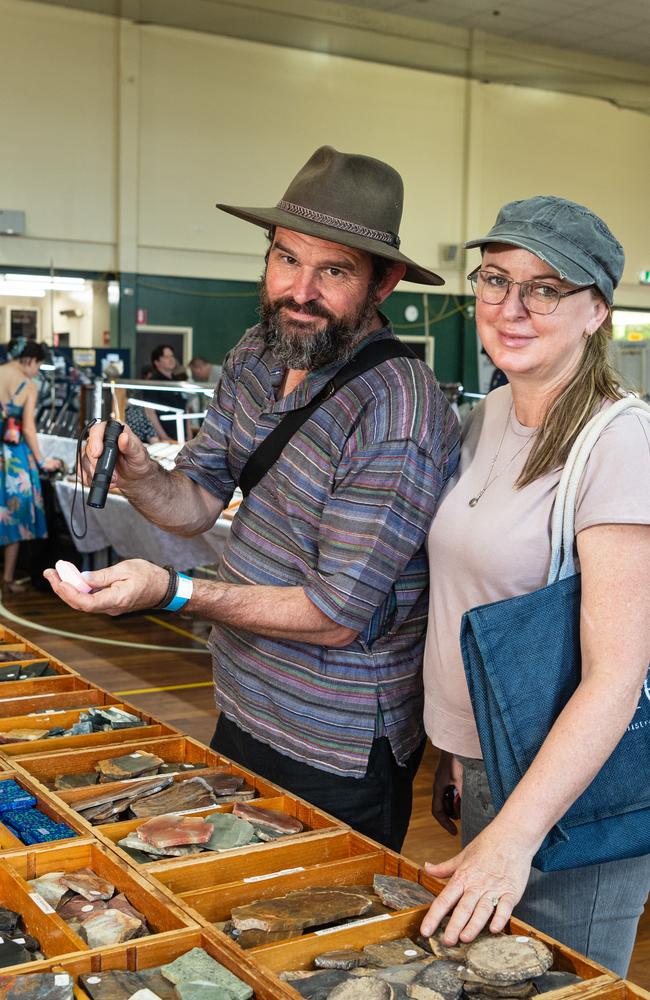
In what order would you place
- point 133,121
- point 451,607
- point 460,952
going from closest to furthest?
1. point 460,952
2. point 451,607
3. point 133,121

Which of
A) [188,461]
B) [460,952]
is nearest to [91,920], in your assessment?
[460,952]

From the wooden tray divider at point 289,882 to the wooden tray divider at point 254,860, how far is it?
15 millimetres

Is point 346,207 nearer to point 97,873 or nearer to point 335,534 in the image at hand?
point 335,534

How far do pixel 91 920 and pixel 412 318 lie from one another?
1391 cm

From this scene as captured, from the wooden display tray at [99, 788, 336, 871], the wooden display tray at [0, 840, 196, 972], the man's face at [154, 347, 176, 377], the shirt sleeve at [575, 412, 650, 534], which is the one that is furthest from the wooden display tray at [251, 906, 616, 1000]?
the man's face at [154, 347, 176, 377]

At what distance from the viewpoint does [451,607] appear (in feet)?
5.53

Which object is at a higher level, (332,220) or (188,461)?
(332,220)

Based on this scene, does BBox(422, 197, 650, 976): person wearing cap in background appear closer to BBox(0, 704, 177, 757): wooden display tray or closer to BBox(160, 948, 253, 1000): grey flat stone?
BBox(160, 948, 253, 1000): grey flat stone

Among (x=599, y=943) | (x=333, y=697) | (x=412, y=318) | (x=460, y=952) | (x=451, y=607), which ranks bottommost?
(x=599, y=943)

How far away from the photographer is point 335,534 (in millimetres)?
1781

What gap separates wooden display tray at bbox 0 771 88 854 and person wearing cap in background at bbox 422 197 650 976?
531 millimetres

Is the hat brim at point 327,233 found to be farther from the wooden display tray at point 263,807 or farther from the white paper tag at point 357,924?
the white paper tag at point 357,924

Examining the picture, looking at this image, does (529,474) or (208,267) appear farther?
(208,267)

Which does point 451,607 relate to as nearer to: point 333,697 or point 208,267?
point 333,697
